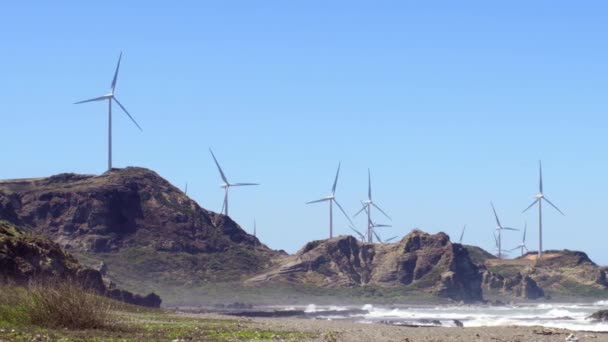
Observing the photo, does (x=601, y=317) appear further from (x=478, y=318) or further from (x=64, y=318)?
(x=64, y=318)

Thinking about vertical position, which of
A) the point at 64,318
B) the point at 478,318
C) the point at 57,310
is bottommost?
the point at 64,318

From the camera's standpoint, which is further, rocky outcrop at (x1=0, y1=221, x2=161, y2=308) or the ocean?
the ocean

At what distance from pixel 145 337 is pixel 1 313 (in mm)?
6301

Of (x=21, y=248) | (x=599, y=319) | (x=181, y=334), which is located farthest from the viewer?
(x=599, y=319)

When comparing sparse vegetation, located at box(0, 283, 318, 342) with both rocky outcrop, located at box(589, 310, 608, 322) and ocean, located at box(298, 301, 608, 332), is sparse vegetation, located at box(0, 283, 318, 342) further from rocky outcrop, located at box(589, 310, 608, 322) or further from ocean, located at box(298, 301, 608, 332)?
rocky outcrop, located at box(589, 310, 608, 322)

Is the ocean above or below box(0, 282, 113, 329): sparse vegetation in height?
above

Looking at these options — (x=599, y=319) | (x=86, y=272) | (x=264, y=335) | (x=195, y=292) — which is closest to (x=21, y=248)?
(x=86, y=272)

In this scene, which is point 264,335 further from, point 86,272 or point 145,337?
point 86,272

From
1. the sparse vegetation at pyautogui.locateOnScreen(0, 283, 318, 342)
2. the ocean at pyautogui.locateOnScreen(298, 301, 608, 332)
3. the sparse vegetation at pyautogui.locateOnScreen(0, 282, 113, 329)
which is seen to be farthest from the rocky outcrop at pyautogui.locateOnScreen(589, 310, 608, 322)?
the sparse vegetation at pyautogui.locateOnScreen(0, 282, 113, 329)

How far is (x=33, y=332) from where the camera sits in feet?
142

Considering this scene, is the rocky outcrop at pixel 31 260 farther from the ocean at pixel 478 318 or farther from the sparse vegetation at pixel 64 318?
the ocean at pixel 478 318

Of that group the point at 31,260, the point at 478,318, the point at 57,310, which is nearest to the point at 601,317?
the point at 478,318

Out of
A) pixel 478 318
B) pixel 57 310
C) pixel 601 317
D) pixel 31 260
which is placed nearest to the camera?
pixel 57 310

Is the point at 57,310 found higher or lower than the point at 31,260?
lower
